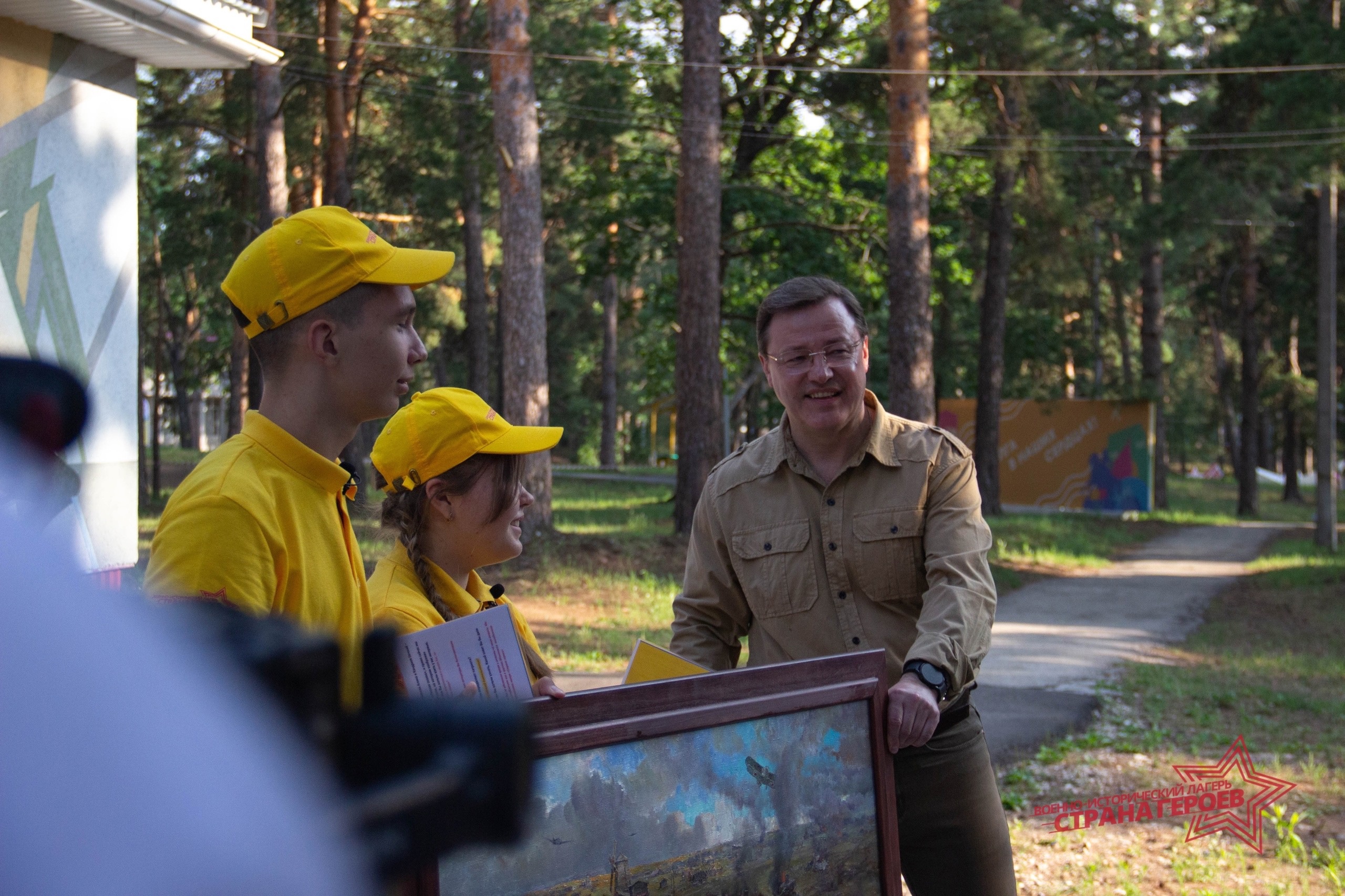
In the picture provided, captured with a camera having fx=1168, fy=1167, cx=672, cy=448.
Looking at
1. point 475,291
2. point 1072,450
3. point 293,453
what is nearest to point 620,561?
point 475,291

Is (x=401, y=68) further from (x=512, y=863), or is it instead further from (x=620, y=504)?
(x=512, y=863)

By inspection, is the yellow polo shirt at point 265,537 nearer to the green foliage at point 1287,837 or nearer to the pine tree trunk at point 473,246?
the green foliage at point 1287,837

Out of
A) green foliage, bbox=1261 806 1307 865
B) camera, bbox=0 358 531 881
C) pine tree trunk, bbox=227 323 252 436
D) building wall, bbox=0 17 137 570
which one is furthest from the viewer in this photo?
pine tree trunk, bbox=227 323 252 436

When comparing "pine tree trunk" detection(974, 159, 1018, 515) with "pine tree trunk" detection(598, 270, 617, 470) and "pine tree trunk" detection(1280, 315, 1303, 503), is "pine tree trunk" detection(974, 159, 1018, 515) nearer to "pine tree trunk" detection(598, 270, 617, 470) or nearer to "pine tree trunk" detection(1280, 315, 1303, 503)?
"pine tree trunk" detection(1280, 315, 1303, 503)

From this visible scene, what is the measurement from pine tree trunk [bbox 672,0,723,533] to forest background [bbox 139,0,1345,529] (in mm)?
47

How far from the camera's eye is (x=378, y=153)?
→ 25.5 metres

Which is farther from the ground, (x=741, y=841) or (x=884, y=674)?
(x=884, y=674)

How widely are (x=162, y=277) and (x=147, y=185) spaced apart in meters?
3.20

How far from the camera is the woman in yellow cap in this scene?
9.14 feet

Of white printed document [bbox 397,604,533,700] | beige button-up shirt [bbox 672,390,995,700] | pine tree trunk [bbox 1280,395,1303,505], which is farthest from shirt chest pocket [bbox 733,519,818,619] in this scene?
pine tree trunk [bbox 1280,395,1303,505]

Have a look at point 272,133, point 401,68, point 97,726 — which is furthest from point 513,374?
point 97,726

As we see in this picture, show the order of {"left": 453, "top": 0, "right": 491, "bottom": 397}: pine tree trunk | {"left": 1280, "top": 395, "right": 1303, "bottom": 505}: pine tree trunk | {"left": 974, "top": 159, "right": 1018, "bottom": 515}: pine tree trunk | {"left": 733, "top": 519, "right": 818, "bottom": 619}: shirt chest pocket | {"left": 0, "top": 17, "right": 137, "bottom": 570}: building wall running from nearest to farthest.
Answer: {"left": 733, "top": 519, "right": 818, "bottom": 619}: shirt chest pocket < {"left": 0, "top": 17, "right": 137, "bottom": 570}: building wall < {"left": 453, "top": 0, "right": 491, "bottom": 397}: pine tree trunk < {"left": 974, "top": 159, "right": 1018, "bottom": 515}: pine tree trunk < {"left": 1280, "top": 395, "right": 1303, "bottom": 505}: pine tree trunk

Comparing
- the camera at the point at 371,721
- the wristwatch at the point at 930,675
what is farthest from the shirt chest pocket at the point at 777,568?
the camera at the point at 371,721

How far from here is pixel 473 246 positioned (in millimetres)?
25297
